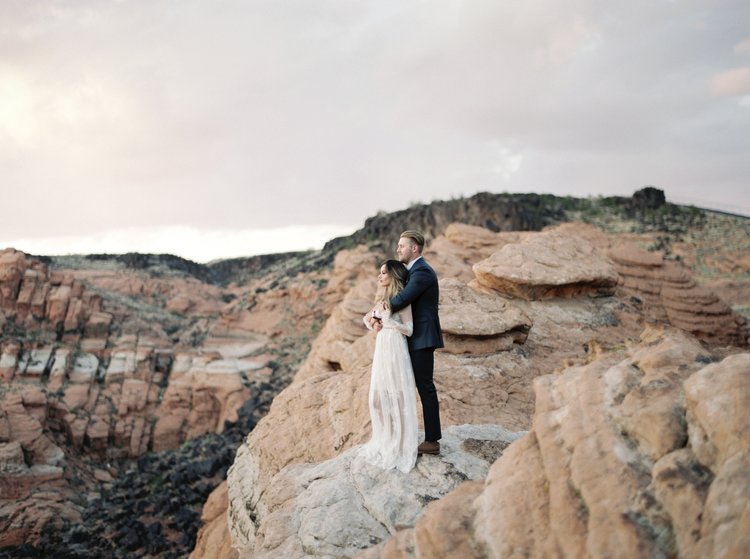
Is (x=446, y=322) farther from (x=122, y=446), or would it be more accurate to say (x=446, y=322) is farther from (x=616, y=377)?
(x=122, y=446)

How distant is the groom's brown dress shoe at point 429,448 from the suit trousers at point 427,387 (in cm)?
4

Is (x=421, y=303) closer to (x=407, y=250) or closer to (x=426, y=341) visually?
(x=426, y=341)

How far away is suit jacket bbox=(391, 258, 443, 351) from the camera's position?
466 centimetres

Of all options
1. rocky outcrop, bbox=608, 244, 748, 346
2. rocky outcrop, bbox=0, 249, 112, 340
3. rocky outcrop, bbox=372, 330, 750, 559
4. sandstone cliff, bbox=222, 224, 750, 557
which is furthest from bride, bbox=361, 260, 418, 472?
rocky outcrop, bbox=0, 249, 112, 340

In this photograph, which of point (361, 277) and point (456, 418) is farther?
point (361, 277)

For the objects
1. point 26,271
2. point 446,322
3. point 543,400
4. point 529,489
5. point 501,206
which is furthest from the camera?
point 501,206

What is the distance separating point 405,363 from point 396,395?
0.31m

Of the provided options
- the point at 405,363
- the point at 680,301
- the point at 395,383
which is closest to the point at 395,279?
the point at 405,363

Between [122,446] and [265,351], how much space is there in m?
9.42

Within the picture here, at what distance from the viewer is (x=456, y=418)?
21.2ft

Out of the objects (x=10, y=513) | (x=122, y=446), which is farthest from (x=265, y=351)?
(x=10, y=513)

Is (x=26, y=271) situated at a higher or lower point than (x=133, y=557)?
higher

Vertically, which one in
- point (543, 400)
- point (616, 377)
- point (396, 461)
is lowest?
point (396, 461)

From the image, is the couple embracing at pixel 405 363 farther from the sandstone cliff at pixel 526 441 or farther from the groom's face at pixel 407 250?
the sandstone cliff at pixel 526 441
